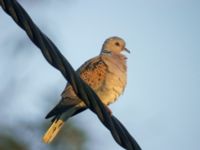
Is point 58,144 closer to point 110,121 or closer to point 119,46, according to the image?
point 119,46

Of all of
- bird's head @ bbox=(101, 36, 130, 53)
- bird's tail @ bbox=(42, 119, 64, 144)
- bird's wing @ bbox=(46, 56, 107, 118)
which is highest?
bird's head @ bbox=(101, 36, 130, 53)

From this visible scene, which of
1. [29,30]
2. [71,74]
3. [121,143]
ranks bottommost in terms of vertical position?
[121,143]

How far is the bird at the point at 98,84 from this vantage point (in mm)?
6983

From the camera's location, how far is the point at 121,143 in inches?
164

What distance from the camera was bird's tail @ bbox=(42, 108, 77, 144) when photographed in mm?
6691

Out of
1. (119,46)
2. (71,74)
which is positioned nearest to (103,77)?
(119,46)

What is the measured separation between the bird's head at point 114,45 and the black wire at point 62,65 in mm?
3929

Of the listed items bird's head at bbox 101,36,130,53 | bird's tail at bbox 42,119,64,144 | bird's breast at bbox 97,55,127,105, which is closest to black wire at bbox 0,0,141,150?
bird's tail at bbox 42,119,64,144

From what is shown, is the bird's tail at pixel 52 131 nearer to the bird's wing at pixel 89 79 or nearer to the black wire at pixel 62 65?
the bird's wing at pixel 89 79

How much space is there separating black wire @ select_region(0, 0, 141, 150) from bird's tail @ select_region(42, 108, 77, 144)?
250cm

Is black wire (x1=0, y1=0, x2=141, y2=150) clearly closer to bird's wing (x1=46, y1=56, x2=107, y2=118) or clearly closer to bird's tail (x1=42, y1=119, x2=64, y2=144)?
bird's tail (x1=42, y1=119, x2=64, y2=144)

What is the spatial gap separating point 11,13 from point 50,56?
1.02 feet

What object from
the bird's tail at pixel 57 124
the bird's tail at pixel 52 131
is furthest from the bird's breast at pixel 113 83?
the bird's tail at pixel 52 131

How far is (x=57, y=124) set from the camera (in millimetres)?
6957
